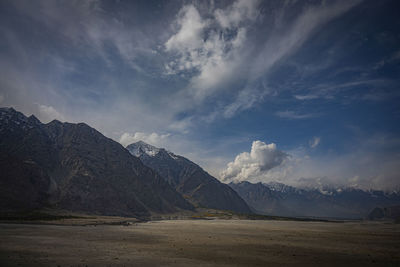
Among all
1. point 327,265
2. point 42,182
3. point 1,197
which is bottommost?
point 327,265

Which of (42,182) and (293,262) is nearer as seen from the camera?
(293,262)

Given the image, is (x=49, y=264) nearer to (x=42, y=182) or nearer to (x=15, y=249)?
(x=15, y=249)

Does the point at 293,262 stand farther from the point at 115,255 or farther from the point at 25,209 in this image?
the point at 25,209

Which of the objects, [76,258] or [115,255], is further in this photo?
[115,255]

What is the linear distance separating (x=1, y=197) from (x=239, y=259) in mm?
162044

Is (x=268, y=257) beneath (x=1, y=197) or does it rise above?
beneath

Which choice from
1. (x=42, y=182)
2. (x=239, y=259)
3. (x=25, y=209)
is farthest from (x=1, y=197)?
(x=239, y=259)

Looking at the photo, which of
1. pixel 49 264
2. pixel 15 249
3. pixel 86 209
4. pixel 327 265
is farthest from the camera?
pixel 86 209

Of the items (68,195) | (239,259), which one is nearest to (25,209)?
(68,195)

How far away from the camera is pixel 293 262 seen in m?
23.2

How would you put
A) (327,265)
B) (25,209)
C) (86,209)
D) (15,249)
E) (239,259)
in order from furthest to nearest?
(86,209)
(25,209)
(15,249)
(239,259)
(327,265)

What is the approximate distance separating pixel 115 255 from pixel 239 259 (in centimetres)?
1304

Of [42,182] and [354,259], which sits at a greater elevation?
[42,182]

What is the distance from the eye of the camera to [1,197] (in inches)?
5231
